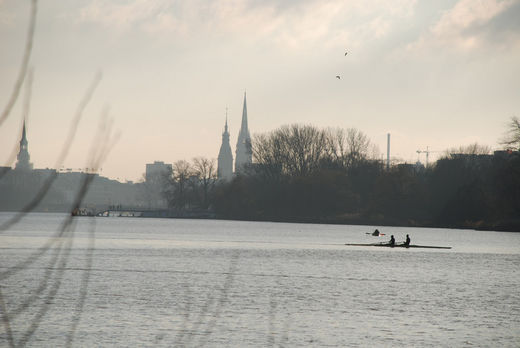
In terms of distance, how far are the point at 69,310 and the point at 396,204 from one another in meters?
122

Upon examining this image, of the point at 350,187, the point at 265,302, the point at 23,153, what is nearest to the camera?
the point at 23,153

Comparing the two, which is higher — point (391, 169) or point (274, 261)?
point (391, 169)

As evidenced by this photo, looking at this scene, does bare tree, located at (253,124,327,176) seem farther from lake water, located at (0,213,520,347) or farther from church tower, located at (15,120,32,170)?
church tower, located at (15,120,32,170)

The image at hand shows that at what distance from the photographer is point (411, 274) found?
69000 mm

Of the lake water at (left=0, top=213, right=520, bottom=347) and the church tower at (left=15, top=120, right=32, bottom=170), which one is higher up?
the church tower at (left=15, top=120, right=32, bottom=170)

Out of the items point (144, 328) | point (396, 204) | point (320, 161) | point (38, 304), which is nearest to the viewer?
point (144, 328)

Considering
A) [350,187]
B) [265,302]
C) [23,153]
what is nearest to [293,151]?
[350,187]

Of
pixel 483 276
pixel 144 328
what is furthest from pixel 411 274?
pixel 144 328

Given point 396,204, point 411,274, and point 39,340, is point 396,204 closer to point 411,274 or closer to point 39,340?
point 411,274

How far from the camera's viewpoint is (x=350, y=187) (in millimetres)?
164625

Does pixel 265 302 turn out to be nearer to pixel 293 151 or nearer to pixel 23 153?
pixel 23 153

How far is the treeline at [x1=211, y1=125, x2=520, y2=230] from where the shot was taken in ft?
471

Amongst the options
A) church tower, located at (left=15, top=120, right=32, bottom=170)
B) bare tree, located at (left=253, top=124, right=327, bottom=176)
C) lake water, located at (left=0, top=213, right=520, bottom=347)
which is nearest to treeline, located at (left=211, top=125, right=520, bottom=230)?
bare tree, located at (left=253, top=124, right=327, bottom=176)

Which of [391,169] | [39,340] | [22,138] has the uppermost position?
[391,169]
